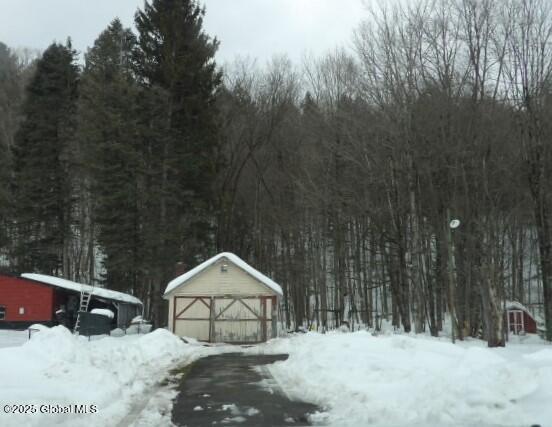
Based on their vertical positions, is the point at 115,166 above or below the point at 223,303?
above

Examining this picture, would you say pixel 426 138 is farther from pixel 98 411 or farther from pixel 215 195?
pixel 98 411

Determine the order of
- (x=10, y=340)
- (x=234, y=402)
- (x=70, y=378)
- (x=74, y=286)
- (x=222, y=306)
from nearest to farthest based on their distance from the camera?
(x=234, y=402), (x=70, y=378), (x=10, y=340), (x=222, y=306), (x=74, y=286)

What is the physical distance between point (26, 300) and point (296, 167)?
20.0m

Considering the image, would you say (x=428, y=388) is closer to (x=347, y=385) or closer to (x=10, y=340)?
(x=347, y=385)

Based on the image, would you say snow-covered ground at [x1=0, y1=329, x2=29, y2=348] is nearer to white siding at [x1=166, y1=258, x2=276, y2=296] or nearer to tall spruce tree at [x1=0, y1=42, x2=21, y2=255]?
white siding at [x1=166, y1=258, x2=276, y2=296]

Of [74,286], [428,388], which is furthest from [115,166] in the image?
[428,388]

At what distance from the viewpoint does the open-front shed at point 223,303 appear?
28.8 m

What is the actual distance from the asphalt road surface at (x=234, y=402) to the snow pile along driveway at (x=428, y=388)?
1.43 feet

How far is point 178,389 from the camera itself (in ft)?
37.1

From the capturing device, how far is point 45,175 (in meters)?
39.1

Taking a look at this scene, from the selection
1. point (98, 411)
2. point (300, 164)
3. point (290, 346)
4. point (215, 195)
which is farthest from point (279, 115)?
point (98, 411)

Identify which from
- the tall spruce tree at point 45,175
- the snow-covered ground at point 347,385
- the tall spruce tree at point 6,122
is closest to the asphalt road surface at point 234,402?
the snow-covered ground at point 347,385

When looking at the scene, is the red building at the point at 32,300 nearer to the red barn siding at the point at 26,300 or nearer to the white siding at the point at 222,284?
the red barn siding at the point at 26,300

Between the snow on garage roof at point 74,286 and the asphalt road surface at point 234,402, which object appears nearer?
the asphalt road surface at point 234,402
